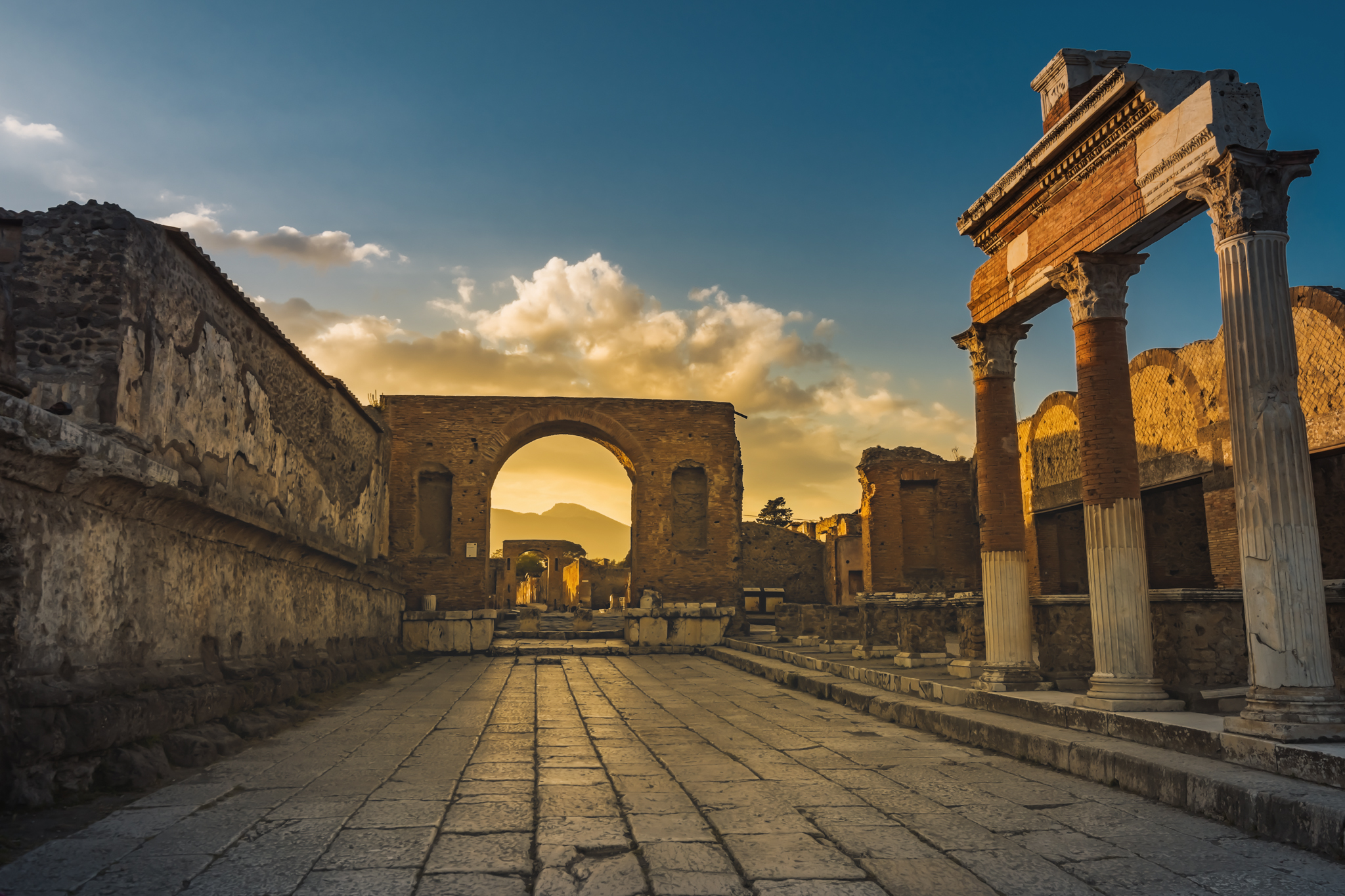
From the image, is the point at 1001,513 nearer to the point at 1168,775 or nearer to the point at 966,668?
the point at 966,668

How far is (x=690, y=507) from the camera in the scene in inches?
766

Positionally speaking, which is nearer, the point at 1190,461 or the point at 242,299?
the point at 242,299

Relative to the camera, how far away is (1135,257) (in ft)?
22.0

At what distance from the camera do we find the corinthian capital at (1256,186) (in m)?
5.05

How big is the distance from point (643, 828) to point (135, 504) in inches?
148

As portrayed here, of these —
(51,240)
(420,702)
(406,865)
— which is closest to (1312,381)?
(420,702)

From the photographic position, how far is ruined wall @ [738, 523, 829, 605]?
2642 centimetres

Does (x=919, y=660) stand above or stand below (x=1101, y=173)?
below

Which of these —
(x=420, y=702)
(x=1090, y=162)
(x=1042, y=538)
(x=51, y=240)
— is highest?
(x=1090, y=162)

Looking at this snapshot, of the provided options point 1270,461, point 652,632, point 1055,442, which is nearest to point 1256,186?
point 1270,461

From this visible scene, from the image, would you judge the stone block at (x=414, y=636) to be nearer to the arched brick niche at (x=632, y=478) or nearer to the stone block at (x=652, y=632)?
Result: the arched brick niche at (x=632, y=478)

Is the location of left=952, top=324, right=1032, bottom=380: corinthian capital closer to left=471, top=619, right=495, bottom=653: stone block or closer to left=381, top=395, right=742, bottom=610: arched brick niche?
left=381, top=395, right=742, bottom=610: arched brick niche

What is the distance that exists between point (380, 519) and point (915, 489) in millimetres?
13549

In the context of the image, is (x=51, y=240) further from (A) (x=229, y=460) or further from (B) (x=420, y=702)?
(B) (x=420, y=702)
